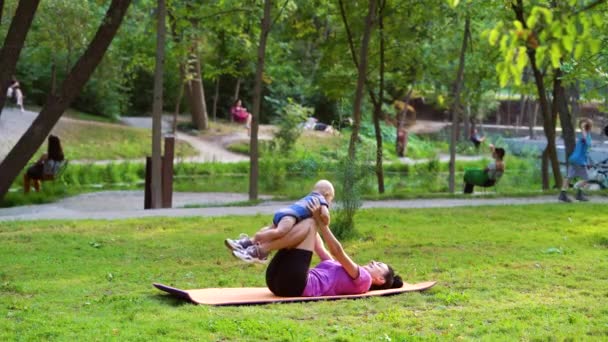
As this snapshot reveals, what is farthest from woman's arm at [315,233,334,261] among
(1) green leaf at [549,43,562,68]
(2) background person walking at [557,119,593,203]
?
(2) background person walking at [557,119,593,203]

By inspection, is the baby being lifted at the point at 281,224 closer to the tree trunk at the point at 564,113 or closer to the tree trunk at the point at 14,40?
the tree trunk at the point at 14,40

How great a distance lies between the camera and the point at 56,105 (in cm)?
1373

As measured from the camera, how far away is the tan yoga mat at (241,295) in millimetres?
8438

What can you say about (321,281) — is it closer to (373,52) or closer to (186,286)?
(186,286)

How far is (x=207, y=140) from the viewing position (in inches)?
1512

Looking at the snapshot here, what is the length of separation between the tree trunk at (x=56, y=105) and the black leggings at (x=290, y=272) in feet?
20.1

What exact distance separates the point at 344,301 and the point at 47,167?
52.0 feet

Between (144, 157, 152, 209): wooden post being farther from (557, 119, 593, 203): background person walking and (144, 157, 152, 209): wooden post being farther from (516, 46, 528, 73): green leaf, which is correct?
(516, 46, 528, 73): green leaf

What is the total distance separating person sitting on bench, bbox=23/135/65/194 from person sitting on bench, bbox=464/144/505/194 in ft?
31.0

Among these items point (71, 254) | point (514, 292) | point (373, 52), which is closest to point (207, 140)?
point (373, 52)

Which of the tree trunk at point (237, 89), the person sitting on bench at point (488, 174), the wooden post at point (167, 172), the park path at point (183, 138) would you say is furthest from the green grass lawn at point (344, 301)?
the tree trunk at point (237, 89)

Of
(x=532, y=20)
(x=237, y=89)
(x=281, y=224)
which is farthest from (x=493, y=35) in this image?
(x=237, y=89)

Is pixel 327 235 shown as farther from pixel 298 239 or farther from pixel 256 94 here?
pixel 256 94

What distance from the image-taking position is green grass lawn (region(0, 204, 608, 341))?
746cm
